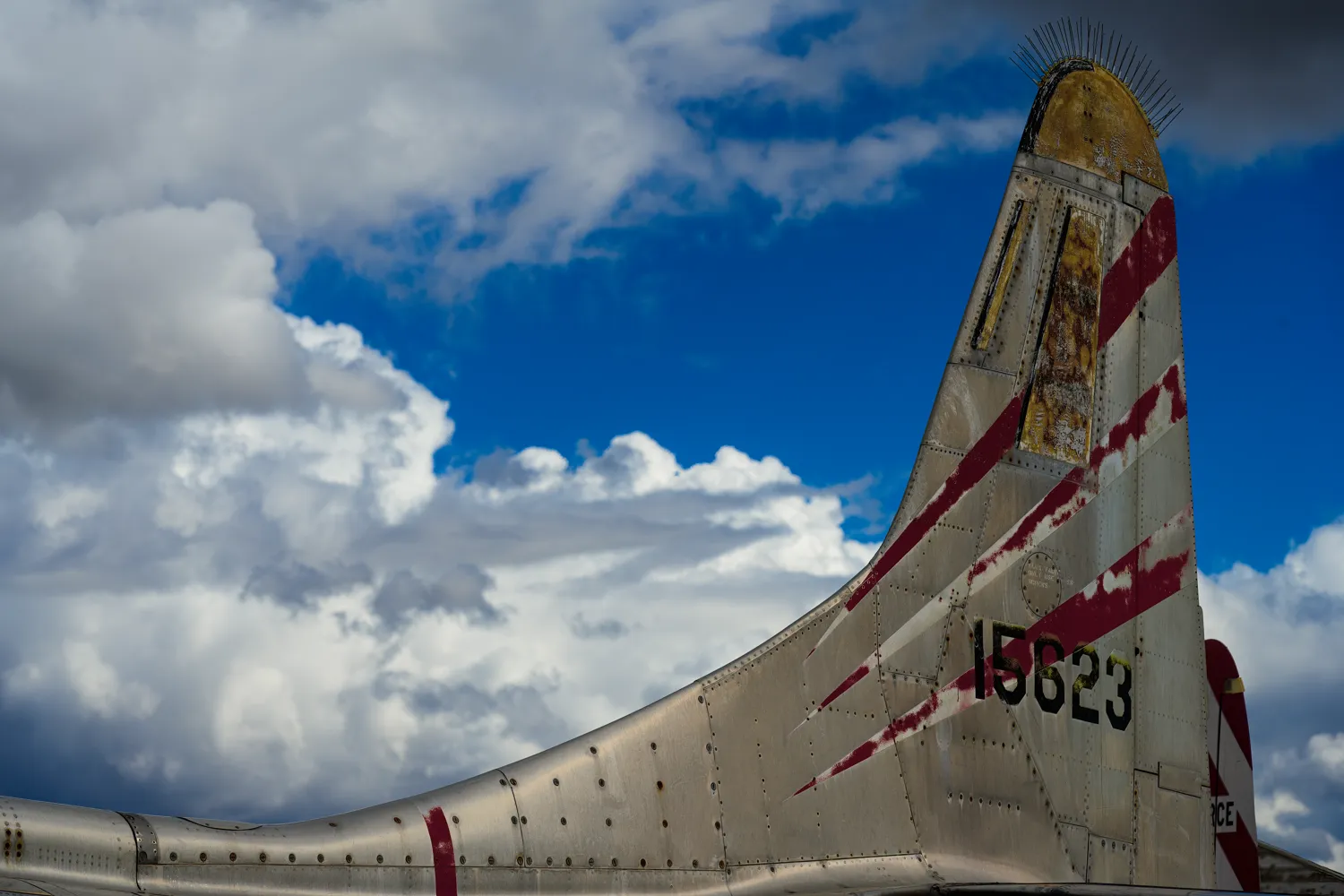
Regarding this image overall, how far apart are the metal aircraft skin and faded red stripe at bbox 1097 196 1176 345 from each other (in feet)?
0.08

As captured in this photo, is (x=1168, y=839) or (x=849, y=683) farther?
(x=1168, y=839)

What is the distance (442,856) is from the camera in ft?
20.1

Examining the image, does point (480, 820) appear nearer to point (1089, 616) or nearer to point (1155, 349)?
point (1089, 616)

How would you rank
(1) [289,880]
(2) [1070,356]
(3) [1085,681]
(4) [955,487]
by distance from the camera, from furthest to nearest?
(2) [1070,356] → (3) [1085,681] → (4) [955,487] → (1) [289,880]

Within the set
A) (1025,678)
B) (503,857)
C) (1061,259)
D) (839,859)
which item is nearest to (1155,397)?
(1061,259)

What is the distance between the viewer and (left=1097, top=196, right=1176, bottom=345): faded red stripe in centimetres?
954

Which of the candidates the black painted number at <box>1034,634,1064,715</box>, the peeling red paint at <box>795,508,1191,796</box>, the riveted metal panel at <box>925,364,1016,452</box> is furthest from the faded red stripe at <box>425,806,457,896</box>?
the black painted number at <box>1034,634,1064,715</box>

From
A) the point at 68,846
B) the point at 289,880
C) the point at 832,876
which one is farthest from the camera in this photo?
the point at 832,876

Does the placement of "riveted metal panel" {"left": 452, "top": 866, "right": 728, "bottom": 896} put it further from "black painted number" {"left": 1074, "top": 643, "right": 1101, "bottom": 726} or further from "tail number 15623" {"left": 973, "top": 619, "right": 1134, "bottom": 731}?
"black painted number" {"left": 1074, "top": 643, "right": 1101, "bottom": 726}

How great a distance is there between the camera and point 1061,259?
9.19 metres

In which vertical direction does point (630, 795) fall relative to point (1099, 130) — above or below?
below

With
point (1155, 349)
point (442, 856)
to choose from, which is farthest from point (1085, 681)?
point (442, 856)

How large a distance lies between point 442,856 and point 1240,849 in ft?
20.2

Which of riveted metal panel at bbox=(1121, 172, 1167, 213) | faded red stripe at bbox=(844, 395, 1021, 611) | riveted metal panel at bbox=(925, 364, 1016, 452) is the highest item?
riveted metal panel at bbox=(1121, 172, 1167, 213)
